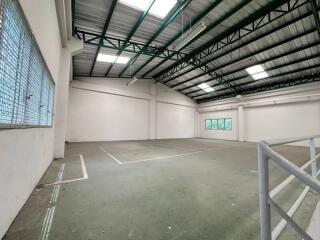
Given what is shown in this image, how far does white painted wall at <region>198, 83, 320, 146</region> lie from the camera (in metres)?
9.97

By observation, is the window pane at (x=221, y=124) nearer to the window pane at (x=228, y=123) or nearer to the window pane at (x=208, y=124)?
the window pane at (x=228, y=123)

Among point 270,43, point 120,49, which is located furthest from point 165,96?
point 270,43

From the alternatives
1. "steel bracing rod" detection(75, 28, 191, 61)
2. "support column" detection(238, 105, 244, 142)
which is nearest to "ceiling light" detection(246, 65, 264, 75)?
"support column" detection(238, 105, 244, 142)

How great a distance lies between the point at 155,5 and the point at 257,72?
26.7ft

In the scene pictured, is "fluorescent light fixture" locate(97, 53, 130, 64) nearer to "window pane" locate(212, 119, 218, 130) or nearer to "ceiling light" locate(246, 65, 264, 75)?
"ceiling light" locate(246, 65, 264, 75)

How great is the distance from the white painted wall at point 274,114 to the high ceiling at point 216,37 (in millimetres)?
834

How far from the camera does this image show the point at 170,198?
2.53 metres

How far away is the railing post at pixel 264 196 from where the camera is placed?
859 millimetres

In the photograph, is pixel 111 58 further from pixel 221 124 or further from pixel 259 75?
pixel 221 124

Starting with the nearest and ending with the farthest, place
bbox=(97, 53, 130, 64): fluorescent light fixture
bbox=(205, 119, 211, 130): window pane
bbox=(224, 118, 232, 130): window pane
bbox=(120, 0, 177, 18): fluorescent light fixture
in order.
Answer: bbox=(120, 0, 177, 18): fluorescent light fixture → bbox=(97, 53, 130, 64): fluorescent light fixture → bbox=(224, 118, 232, 130): window pane → bbox=(205, 119, 211, 130): window pane

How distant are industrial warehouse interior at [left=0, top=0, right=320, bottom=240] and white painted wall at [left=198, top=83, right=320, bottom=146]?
89mm

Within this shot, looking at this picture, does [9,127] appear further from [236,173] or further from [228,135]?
[228,135]

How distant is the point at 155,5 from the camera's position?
5.25 meters

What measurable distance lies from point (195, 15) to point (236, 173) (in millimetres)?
5731
